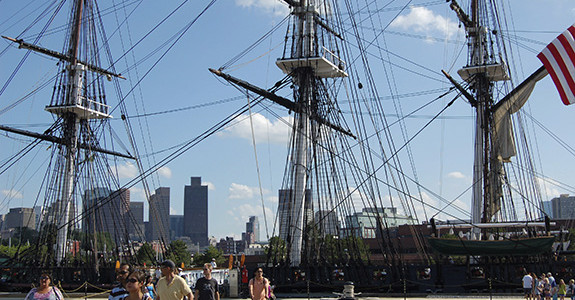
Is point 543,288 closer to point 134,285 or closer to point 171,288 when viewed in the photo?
point 171,288

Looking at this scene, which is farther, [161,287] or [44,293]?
[161,287]

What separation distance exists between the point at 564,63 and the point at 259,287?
633 inches

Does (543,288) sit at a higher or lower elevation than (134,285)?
lower

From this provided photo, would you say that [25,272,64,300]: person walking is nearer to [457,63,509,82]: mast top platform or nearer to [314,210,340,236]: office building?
[314,210,340,236]: office building

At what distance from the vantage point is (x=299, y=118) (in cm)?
3112

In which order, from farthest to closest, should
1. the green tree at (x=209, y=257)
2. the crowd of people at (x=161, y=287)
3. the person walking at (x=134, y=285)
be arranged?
the green tree at (x=209, y=257), the crowd of people at (x=161, y=287), the person walking at (x=134, y=285)

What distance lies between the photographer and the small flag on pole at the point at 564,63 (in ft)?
73.4

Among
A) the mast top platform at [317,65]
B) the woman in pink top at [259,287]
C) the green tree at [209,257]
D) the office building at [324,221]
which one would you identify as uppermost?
the mast top platform at [317,65]

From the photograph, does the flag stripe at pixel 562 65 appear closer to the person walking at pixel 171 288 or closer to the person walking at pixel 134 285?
the person walking at pixel 171 288

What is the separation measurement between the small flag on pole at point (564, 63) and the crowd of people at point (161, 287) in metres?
15.5

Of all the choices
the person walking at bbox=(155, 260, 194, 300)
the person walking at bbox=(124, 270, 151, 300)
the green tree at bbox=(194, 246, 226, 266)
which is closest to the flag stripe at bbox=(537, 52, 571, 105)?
the person walking at bbox=(155, 260, 194, 300)

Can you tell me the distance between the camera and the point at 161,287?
9727 millimetres

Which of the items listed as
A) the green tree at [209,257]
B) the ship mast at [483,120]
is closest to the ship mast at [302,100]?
the ship mast at [483,120]

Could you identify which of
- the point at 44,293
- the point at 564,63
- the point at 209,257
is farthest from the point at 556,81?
the point at 209,257
